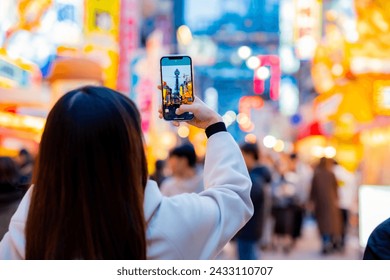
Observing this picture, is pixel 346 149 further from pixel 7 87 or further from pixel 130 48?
pixel 7 87

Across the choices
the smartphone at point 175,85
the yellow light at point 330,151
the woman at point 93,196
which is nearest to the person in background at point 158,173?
the smartphone at point 175,85

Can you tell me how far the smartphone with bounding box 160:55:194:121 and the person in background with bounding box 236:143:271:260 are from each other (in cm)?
344

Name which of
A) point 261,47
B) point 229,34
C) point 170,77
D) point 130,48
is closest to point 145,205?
point 170,77

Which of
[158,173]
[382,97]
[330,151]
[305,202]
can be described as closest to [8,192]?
[158,173]

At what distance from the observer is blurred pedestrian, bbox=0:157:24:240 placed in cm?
314

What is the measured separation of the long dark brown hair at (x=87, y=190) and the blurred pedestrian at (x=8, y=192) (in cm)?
149

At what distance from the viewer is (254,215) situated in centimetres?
524

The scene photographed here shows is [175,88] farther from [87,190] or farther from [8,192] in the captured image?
[8,192]

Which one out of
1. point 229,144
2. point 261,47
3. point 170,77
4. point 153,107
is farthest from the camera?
point 261,47

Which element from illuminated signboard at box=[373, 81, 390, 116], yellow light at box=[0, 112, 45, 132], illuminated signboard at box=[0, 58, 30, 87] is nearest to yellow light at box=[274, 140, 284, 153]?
illuminated signboard at box=[373, 81, 390, 116]

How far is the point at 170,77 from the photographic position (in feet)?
5.69

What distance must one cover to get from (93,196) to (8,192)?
2263 mm

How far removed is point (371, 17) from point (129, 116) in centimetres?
811
